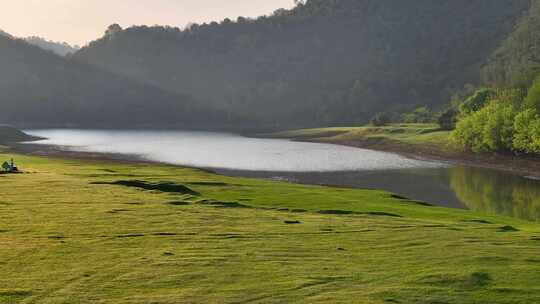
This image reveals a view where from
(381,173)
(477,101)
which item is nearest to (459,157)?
(381,173)

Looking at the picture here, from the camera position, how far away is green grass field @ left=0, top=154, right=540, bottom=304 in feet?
65.3

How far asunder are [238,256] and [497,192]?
65.0 m

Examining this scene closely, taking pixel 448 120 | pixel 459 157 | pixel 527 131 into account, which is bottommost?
pixel 459 157

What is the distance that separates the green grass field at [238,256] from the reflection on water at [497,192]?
2846cm

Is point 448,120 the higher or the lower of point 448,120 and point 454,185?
the higher

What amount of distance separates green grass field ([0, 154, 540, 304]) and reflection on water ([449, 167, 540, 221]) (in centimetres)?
2846

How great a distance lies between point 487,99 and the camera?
160625 millimetres

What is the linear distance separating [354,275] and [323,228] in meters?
10.7

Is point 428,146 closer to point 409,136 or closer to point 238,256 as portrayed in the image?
point 409,136

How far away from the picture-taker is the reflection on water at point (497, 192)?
6519cm

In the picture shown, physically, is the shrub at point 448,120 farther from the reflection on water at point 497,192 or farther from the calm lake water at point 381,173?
the reflection on water at point 497,192

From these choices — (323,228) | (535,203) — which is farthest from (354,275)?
(535,203)

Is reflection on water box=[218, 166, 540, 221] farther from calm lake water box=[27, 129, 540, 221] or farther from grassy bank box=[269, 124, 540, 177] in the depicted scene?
grassy bank box=[269, 124, 540, 177]

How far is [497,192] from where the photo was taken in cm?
8138
